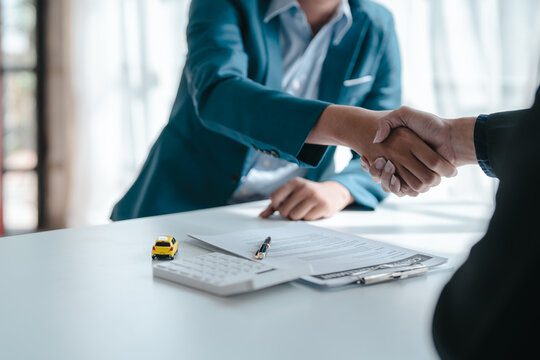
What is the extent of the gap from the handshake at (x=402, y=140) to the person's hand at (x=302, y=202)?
0.11m

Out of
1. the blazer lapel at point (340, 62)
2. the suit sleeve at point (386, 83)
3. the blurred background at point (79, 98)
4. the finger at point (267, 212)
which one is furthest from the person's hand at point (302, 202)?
the blurred background at point (79, 98)

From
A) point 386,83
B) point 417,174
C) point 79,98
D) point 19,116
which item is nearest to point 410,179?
point 417,174

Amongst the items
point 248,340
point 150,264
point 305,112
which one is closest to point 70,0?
point 305,112

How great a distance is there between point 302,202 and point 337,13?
581mm

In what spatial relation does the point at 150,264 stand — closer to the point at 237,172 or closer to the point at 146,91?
the point at 237,172

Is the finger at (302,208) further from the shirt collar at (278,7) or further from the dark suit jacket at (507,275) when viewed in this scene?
the dark suit jacket at (507,275)

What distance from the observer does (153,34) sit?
339 cm

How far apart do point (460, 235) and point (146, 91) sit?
276cm

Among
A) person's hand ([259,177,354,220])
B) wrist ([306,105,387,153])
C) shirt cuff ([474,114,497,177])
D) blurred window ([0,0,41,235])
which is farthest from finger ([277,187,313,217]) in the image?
→ blurred window ([0,0,41,235])

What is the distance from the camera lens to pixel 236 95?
44.8 inches

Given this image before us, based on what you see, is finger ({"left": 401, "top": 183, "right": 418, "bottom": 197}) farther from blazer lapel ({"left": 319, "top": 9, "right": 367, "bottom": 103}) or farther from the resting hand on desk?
blazer lapel ({"left": 319, "top": 9, "right": 367, "bottom": 103})

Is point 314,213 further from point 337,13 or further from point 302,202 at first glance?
point 337,13

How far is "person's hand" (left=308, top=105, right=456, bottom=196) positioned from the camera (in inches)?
41.7

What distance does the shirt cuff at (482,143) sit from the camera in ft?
3.20
